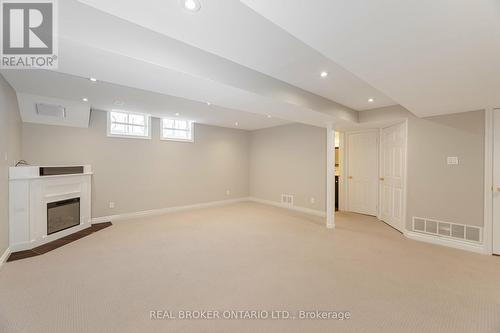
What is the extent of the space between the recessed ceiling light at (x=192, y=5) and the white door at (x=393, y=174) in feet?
14.4

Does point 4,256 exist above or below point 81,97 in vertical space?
below

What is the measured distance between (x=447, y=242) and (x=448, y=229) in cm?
22

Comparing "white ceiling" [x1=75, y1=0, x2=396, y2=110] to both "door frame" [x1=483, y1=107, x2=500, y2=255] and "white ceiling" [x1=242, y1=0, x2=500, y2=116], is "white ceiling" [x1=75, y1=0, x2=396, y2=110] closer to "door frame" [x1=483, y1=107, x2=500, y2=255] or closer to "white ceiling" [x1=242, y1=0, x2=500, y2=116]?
"white ceiling" [x1=242, y1=0, x2=500, y2=116]

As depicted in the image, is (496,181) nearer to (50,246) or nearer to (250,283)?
(250,283)

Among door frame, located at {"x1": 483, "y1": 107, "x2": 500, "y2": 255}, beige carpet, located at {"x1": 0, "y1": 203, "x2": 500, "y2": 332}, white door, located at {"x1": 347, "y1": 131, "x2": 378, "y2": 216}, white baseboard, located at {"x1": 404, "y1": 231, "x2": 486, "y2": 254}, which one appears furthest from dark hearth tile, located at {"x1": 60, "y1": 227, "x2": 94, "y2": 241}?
door frame, located at {"x1": 483, "y1": 107, "x2": 500, "y2": 255}

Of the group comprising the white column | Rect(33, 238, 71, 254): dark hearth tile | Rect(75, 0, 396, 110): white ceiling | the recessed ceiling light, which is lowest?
Rect(33, 238, 71, 254): dark hearth tile

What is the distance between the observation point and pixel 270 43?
206cm

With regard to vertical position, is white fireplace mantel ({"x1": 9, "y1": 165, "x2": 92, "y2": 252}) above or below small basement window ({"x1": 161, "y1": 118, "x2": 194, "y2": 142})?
below

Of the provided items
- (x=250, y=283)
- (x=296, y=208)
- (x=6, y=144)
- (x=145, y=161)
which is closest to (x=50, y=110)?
(x=6, y=144)

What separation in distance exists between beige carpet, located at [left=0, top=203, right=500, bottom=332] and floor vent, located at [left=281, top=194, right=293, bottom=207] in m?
2.37

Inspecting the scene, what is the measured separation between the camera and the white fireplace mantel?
310 centimetres

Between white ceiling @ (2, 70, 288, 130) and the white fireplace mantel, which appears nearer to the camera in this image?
white ceiling @ (2, 70, 288, 130)

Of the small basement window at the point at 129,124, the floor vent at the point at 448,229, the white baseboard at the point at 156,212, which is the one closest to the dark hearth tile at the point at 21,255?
the white baseboard at the point at 156,212

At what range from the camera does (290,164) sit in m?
6.30
